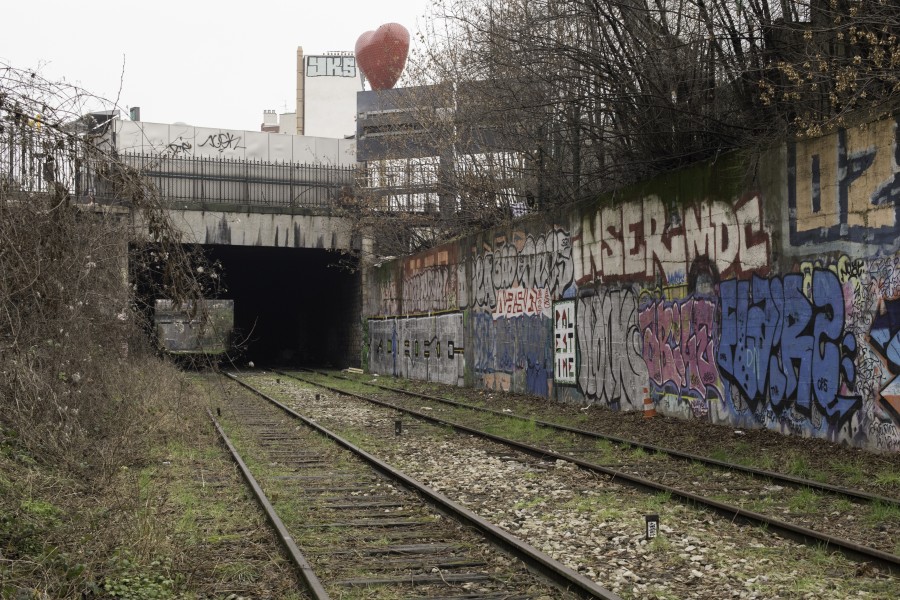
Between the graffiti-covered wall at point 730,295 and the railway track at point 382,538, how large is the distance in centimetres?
524

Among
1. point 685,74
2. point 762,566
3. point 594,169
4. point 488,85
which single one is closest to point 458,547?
point 762,566

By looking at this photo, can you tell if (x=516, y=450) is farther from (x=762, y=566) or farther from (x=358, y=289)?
(x=358, y=289)

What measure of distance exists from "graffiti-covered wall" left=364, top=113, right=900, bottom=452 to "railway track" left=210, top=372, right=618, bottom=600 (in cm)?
524

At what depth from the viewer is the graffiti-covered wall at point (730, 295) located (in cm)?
1089

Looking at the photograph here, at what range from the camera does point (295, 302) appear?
49562 millimetres

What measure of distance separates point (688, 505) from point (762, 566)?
2082mm

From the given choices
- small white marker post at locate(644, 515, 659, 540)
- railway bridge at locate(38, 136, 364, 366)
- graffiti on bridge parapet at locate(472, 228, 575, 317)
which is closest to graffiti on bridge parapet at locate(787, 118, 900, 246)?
small white marker post at locate(644, 515, 659, 540)

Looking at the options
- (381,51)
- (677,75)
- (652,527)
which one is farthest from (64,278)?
(381,51)

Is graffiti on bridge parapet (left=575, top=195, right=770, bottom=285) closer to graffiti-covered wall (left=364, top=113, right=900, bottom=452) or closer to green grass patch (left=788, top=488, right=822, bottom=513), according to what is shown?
graffiti-covered wall (left=364, top=113, right=900, bottom=452)

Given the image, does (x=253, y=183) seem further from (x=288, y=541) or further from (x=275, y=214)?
(x=288, y=541)

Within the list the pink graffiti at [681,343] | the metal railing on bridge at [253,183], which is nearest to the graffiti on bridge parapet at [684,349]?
the pink graffiti at [681,343]

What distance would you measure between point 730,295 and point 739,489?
4516 mm

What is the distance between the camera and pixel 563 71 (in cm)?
1622

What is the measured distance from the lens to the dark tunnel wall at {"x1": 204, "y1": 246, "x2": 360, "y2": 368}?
36.1 m
